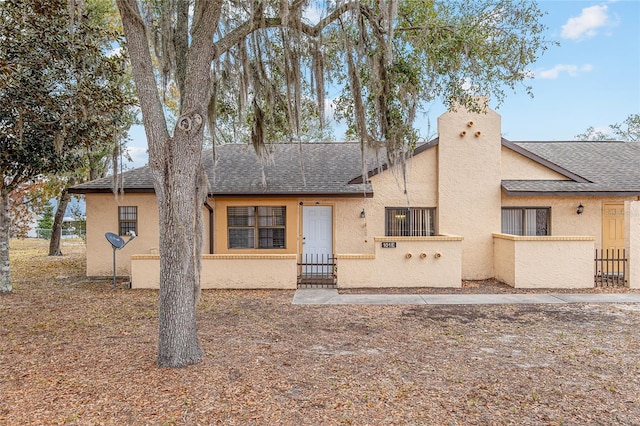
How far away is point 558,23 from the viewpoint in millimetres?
8359

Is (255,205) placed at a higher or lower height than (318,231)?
higher

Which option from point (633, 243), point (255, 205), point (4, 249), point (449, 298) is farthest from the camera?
point (255, 205)

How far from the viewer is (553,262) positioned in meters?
10.1

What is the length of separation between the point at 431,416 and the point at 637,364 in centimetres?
324

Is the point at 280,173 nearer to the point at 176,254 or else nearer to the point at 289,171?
the point at 289,171

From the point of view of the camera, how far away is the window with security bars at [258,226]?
1184cm

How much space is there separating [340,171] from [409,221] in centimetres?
270

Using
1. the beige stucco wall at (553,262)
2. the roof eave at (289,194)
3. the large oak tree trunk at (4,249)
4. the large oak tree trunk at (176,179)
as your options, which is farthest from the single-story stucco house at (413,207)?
the large oak tree trunk at (176,179)

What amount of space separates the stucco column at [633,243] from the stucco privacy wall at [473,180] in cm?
300

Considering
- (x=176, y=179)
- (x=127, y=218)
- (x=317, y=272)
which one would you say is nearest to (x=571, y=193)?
(x=317, y=272)

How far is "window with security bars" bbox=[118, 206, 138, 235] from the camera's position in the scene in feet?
38.9

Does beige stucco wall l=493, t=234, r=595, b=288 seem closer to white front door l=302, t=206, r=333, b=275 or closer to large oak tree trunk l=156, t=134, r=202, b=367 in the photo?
white front door l=302, t=206, r=333, b=275

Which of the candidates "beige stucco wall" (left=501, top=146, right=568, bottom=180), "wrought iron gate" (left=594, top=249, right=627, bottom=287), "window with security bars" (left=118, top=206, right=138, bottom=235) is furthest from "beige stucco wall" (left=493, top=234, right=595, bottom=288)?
"window with security bars" (left=118, top=206, right=138, bottom=235)

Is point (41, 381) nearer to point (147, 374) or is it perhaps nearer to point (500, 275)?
point (147, 374)
